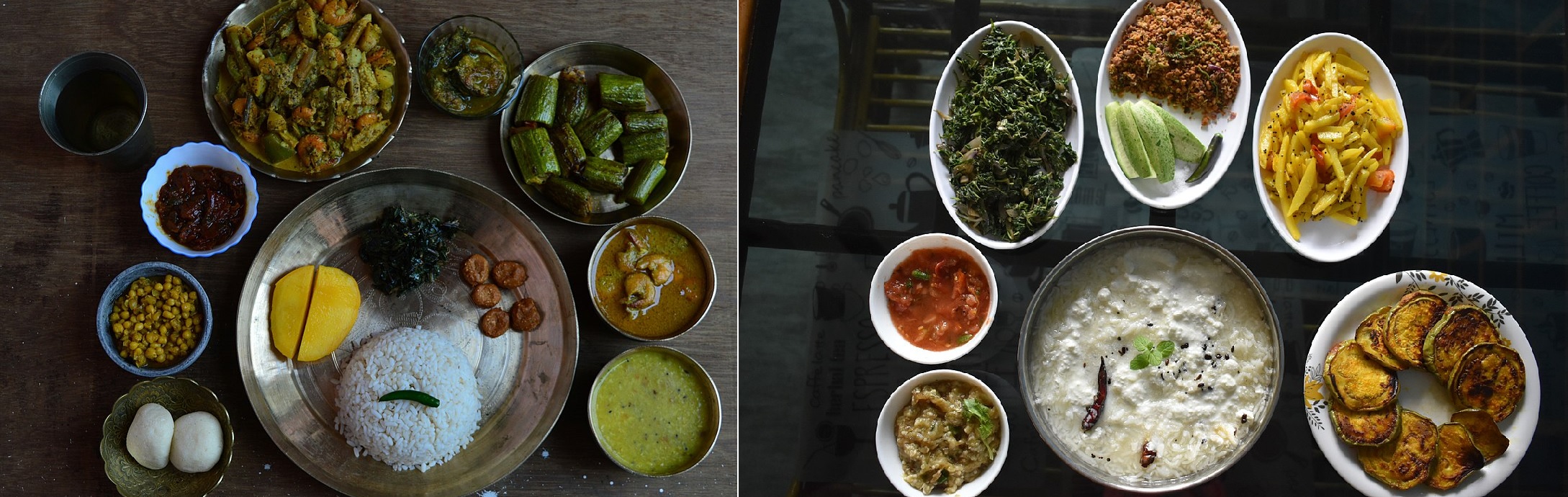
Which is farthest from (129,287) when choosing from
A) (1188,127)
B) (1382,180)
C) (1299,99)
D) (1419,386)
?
(1419,386)

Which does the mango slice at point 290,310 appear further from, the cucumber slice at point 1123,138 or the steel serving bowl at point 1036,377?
the cucumber slice at point 1123,138

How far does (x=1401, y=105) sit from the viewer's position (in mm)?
2818

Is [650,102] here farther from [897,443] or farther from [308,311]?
[897,443]

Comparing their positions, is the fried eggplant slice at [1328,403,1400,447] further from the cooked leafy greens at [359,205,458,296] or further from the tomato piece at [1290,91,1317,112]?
the cooked leafy greens at [359,205,458,296]

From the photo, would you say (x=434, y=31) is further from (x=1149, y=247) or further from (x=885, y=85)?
(x=1149, y=247)

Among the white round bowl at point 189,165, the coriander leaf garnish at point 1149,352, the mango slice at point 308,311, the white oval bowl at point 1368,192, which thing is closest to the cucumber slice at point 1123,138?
the white oval bowl at point 1368,192

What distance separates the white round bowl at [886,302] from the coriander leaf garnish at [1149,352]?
45cm

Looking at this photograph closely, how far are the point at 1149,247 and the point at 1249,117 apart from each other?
2.01ft

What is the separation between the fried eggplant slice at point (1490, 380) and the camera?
105 inches

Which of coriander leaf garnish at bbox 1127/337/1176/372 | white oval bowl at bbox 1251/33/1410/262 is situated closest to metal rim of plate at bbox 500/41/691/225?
coriander leaf garnish at bbox 1127/337/1176/372

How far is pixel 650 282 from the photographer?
2.52 m

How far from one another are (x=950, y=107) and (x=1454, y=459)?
75.6 inches

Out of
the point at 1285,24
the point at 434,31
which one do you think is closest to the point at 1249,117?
the point at 1285,24

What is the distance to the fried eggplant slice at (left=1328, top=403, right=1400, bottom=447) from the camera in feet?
8.73
